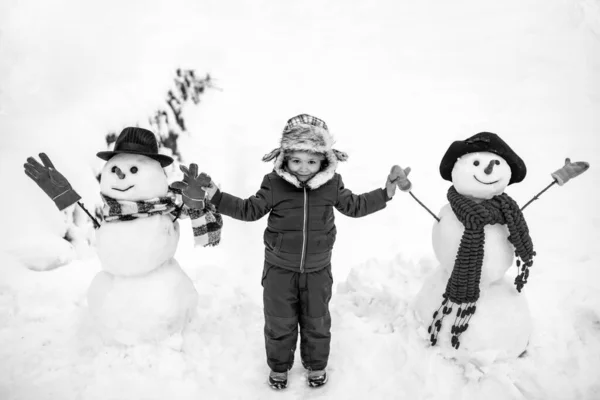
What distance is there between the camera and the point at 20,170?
4.03m

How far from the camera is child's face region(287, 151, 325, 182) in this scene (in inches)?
95.0

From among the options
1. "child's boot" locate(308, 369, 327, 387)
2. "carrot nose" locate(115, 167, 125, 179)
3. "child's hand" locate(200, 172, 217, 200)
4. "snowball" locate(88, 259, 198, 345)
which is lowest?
"child's boot" locate(308, 369, 327, 387)

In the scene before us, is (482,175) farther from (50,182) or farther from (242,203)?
(50,182)

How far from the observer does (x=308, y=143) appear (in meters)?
2.35

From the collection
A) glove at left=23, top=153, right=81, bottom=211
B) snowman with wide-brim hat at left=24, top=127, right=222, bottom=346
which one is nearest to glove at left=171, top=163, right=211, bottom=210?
snowman with wide-brim hat at left=24, top=127, right=222, bottom=346

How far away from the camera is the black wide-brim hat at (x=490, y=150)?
2510mm

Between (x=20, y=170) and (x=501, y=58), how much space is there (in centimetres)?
572

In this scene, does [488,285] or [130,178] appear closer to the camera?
[130,178]

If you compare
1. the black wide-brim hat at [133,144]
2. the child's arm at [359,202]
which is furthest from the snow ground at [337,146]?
the black wide-brim hat at [133,144]

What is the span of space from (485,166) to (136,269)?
211cm

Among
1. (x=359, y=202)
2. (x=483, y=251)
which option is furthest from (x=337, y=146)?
(x=483, y=251)

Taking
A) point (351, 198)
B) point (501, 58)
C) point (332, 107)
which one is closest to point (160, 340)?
point (351, 198)

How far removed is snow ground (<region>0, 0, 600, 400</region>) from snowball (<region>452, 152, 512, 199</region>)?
0.95 m

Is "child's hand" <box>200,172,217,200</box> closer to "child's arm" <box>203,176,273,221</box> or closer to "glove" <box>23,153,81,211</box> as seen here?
"child's arm" <box>203,176,273,221</box>
